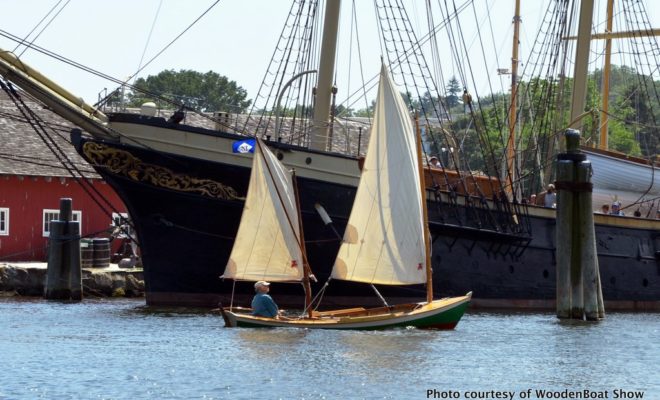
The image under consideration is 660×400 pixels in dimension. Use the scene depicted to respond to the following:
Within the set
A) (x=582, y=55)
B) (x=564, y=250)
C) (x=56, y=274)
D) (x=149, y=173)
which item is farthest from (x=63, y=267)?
(x=582, y=55)

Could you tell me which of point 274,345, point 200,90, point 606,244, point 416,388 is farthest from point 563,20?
point 200,90

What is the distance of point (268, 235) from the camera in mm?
38906

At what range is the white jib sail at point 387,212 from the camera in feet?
125

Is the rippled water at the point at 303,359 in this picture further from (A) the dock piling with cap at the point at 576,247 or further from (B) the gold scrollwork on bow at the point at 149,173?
(B) the gold scrollwork on bow at the point at 149,173

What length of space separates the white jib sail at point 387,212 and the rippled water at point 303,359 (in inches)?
79.2

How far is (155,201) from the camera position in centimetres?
4378

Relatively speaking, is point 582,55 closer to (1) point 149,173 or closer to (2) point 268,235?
(1) point 149,173

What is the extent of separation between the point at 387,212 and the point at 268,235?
9.39 feet

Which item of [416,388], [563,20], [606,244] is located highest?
[563,20]

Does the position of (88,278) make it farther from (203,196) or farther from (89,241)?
(203,196)

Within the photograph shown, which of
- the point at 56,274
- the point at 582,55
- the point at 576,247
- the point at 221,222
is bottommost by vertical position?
the point at 56,274

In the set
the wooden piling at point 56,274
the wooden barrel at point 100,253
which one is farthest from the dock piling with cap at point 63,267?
the wooden barrel at point 100,253

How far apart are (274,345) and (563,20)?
2139 cm

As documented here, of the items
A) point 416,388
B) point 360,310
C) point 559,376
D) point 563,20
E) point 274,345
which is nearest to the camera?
point 416,388
